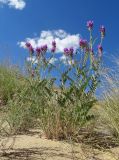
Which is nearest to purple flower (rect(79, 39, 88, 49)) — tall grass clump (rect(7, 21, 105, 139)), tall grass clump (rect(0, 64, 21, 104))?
tall grass clump (rect(7, 21, 105, 139))

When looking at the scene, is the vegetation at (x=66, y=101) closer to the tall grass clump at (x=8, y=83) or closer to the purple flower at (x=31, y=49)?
the purple flower at (x=31, y=49)

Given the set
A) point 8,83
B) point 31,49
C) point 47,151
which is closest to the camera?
point 47,151

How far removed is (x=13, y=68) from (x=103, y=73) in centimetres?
443

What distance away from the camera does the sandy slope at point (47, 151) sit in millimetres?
4695

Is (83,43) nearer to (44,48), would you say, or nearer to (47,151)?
(44,48)

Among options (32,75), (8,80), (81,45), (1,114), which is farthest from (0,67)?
(81,45)

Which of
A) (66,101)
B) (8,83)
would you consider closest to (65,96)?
(66,101)

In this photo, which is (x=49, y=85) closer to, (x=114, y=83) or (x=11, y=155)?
(x=114, y=83)

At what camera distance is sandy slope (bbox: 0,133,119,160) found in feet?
15.4

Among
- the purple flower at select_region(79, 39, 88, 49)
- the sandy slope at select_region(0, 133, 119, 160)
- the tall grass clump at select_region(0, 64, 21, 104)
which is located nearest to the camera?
the sandy slope at select_region(0, 133, 119, 160)

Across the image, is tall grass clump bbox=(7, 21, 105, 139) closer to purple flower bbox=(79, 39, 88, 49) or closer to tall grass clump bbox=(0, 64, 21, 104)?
purple flower bbox=(79, 39, 88, 49)

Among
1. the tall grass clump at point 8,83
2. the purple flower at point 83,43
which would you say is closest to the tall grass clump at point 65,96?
the purple flower at point 83,43

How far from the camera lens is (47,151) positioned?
496 cm

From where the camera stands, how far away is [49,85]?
5914 millimetres
